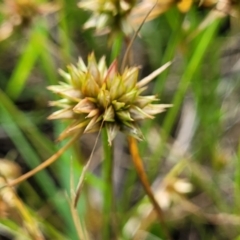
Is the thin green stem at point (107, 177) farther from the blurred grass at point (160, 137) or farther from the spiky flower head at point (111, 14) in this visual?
the spiky flower head at point (111, 14)

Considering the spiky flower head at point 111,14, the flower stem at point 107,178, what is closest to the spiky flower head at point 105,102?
the flower stem at point 107,178

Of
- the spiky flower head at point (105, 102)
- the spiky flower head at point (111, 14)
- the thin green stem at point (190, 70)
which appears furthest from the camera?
the thin green stem at point (190, 70)

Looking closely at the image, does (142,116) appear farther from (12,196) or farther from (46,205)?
(46,205)

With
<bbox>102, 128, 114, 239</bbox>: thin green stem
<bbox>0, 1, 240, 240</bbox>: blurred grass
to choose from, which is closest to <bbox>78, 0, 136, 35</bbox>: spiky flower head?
<bbox>0, 1, 240, 240</bbox>: blurred grass

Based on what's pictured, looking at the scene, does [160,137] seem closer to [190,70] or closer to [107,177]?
[190,70]

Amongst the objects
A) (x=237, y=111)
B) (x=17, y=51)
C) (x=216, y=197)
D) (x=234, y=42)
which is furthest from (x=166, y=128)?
(x=17, y=51)

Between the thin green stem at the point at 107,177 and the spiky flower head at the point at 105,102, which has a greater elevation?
the spiky flower head at the point at 105,102

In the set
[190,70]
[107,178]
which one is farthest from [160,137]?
[107,178]
